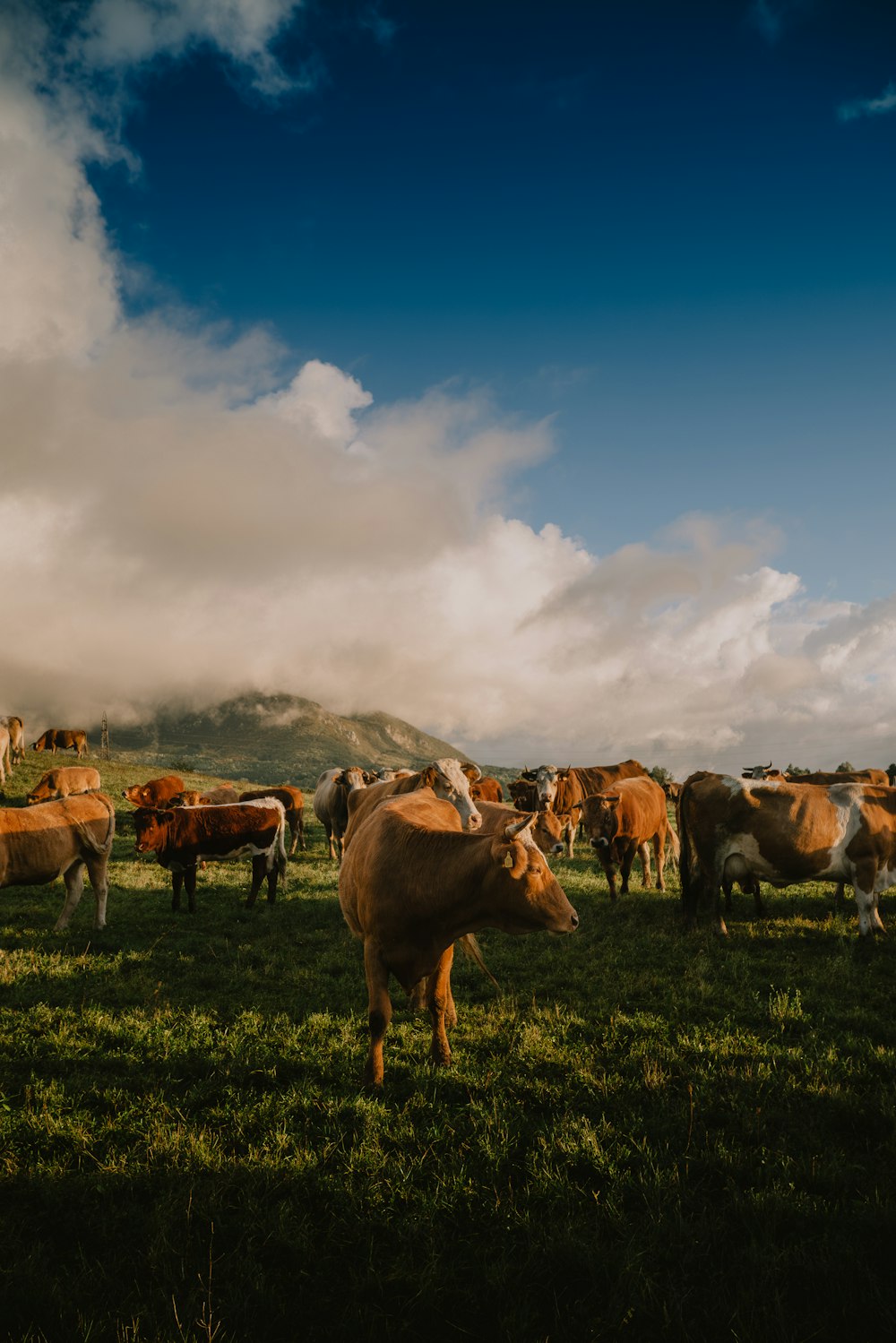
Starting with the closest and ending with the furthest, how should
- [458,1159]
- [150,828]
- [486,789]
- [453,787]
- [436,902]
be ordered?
[458,1159]
[436,902]
[453,787]
[150,828]
[486,789]

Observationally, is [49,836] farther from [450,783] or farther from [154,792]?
[154,792]

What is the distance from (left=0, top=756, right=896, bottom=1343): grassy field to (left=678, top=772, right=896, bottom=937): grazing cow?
1.79m

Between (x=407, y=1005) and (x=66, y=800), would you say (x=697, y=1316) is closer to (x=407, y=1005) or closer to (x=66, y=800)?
(x=407, y=1005)

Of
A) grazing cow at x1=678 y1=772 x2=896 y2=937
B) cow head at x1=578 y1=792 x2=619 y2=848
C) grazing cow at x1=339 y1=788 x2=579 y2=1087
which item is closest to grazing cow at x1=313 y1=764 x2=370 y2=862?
cow head at x1=578 y1=792 x2=619 y2=848

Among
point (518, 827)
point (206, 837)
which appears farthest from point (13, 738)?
point (518, 827)

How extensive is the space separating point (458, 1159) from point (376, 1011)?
1594mm

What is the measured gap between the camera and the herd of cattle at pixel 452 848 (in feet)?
18.3

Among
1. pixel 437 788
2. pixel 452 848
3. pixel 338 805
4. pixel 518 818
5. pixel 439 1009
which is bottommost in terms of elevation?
pixel 439 1009

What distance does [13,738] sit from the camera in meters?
31.9

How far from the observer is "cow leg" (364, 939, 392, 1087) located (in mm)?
5430

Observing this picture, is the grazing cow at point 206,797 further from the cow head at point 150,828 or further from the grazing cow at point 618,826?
the grazing cow at point 618,826

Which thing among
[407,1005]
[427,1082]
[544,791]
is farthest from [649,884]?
[427,1082]

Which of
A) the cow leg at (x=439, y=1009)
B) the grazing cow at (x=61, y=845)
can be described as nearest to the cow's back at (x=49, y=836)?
the grazing cow at (x=61, y=845)

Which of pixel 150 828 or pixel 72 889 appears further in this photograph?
pixel 150 828
